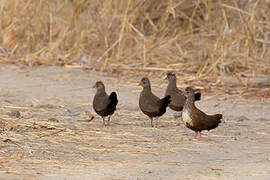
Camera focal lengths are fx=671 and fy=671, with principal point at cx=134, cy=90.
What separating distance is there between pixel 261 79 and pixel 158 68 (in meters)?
1.73

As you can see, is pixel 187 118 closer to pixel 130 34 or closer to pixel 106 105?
pixel 106 105

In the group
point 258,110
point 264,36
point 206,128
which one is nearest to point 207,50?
point 264,36

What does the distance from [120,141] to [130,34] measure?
515 cm

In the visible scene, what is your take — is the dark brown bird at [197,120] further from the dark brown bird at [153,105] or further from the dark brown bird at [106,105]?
the dark brown bird at [106,105]

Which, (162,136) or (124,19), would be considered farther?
(124,19)

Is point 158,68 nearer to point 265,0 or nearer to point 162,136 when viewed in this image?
point 265,0

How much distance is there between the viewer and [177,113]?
7.46m

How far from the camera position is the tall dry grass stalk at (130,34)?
1029 cm

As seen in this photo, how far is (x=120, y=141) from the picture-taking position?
5832mm

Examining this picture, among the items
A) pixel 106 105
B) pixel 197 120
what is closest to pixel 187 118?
pixel 197 120

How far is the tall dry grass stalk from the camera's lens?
10.3 m

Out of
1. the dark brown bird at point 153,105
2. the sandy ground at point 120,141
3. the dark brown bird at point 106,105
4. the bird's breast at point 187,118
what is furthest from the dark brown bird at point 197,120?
the dark brown bird at point 106,105

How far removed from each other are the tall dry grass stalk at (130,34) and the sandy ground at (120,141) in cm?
163

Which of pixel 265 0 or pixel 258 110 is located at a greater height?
pixel 265 0
